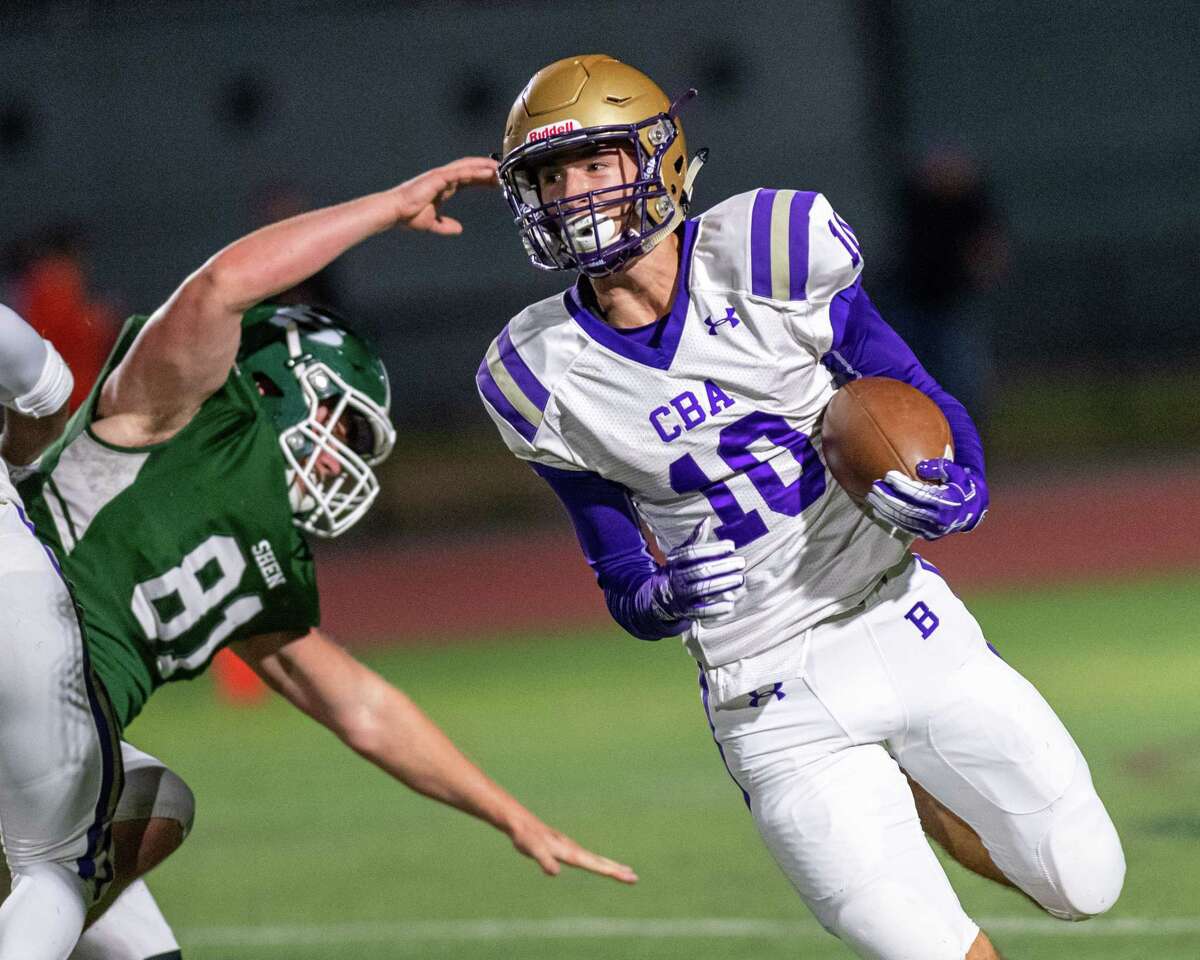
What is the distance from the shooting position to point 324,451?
383cm

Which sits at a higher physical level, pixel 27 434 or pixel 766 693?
pixel 27 434

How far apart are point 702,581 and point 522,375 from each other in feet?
A: 1.88

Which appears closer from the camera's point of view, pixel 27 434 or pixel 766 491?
pixel 766 491

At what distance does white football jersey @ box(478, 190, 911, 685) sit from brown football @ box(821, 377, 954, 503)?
4.3 inches

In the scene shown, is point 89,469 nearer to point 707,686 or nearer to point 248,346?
point 248,346

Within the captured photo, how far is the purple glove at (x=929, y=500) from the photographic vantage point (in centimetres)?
304

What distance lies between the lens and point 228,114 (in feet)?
55.7

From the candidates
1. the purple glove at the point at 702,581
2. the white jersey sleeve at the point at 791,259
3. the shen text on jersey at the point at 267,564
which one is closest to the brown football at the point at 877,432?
the white jersey sleeve at the point at 791,259

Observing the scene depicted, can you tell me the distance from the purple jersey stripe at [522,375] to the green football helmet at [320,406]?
0.52 meters

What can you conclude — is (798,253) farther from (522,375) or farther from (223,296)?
(223,296)

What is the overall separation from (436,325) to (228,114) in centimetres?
411

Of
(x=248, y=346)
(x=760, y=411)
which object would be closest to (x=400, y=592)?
(x=248, y=346)

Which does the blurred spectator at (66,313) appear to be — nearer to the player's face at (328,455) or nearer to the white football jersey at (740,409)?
the player's face at (328,455)

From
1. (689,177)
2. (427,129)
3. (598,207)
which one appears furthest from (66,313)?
(427,129)
